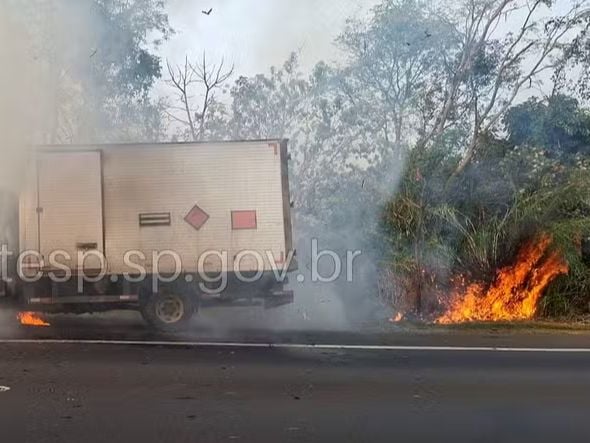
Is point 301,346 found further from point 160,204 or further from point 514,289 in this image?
point 514,289

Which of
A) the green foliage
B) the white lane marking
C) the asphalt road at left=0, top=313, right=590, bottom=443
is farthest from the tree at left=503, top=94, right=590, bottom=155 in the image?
the white lane marking

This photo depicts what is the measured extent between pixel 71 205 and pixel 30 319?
1.56 meters

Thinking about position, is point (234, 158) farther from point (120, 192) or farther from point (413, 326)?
point (413, 326)

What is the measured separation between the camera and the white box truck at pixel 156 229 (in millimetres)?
9328

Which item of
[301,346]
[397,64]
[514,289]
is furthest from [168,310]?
[397,64]

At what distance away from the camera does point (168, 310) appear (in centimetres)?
957

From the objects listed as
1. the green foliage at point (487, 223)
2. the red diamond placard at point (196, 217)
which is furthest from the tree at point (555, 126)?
the red diamond placard at point (196, 217)

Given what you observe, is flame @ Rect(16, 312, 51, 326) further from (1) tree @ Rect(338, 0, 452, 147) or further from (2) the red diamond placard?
(1) tree @ Rect(338, 0, 452, 147)

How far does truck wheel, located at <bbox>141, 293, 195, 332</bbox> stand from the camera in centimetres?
949

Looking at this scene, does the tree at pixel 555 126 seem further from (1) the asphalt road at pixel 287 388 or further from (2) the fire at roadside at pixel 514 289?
(1) the asphalt road at pixel 287 388

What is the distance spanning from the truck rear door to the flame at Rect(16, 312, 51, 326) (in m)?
0.74

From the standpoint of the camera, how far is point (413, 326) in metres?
10.3

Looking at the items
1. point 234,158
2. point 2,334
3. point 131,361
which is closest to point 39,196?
point 2,334

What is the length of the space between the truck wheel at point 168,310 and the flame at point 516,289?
3989mm
